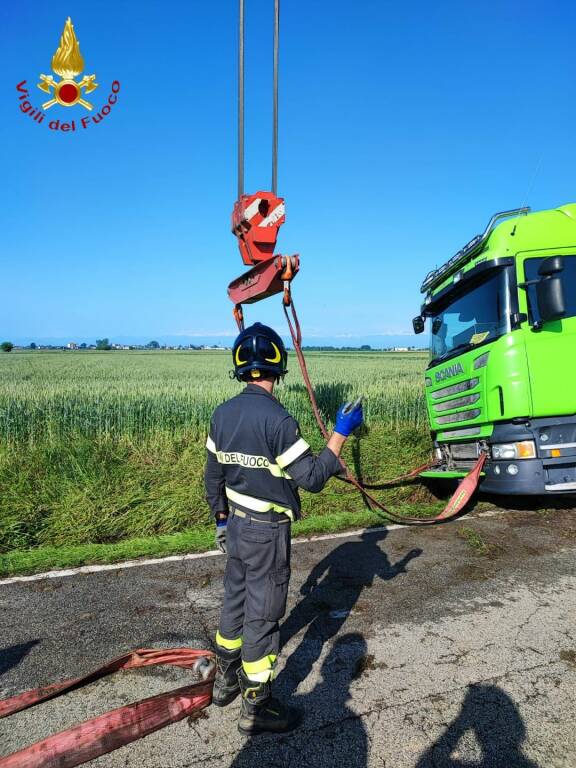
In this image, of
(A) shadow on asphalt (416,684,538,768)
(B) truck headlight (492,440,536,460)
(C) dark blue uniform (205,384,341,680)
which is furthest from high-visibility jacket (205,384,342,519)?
(B) truck headlight (492,440,536,460)

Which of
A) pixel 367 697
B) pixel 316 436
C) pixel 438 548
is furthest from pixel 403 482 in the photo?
pixel 367 697

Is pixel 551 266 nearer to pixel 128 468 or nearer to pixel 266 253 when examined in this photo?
pixel 266 253

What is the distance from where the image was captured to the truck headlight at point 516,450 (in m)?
5.70

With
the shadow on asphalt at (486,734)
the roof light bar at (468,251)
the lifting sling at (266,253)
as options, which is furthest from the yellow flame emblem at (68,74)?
the shadow on asphalt at (486,734)

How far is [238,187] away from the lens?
5906 millimetres

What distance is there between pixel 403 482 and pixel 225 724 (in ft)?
17.7

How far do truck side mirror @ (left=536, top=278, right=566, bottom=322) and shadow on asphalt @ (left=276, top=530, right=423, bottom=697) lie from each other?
287 centimetres

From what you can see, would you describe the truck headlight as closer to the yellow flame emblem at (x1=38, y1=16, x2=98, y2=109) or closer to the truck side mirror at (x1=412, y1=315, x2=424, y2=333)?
the truck side mirror at (x1=412, y1=315, x2=424, y2=333)

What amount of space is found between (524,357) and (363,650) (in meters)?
3.72

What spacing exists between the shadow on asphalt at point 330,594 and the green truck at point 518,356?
160cm

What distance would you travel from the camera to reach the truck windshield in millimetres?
6078

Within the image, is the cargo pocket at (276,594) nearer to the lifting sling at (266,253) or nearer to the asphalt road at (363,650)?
the asphalt road at (363,650)

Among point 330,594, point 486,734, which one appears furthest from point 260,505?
point 330,594

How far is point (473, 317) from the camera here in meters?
6.69
